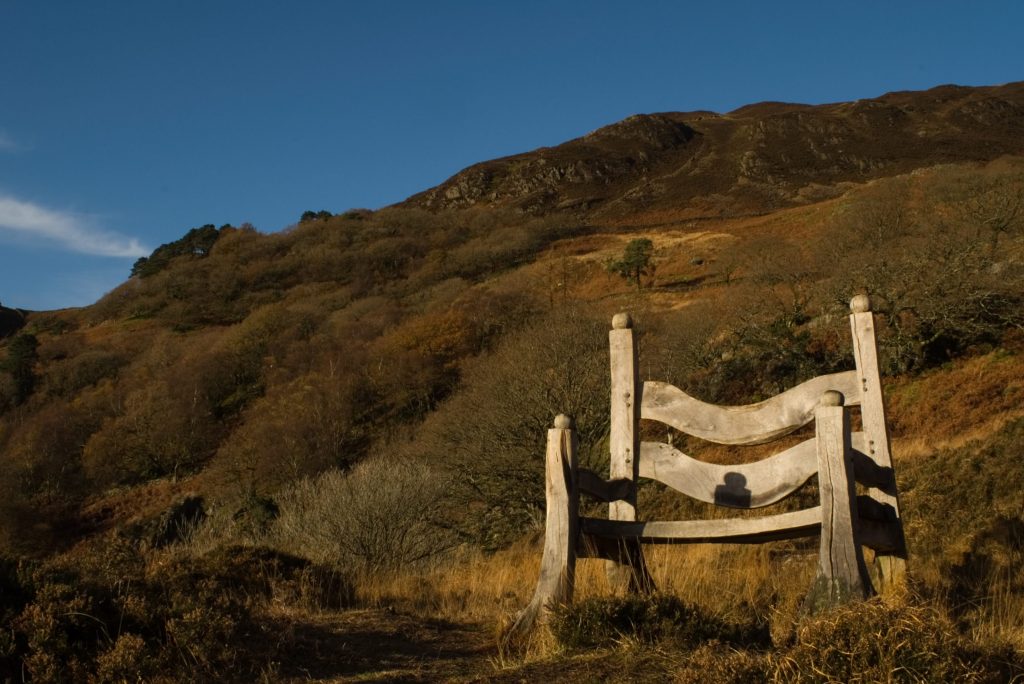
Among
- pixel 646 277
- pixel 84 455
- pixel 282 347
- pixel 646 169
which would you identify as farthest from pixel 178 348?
pixel 646 169

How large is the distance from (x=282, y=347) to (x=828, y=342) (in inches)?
1500

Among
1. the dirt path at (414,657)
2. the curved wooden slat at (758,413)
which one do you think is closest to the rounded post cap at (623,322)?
the curved wooden slat at (758,413)

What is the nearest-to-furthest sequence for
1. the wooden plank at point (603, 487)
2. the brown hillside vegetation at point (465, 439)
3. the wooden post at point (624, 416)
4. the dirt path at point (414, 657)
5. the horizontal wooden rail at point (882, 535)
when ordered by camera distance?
1. the dirt path at point (414, 657)
2. the brown hillside vegetation at point (465, 439)
3. the horizontal wooden rail at point (882, 535)
4. the wooden plank at point (603, 487)
5. the wooden post at point (624, 416)

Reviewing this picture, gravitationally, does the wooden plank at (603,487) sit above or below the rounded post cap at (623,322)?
below

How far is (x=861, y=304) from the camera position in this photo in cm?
512

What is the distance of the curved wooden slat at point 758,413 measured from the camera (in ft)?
16.7

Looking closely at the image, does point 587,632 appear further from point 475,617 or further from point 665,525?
point 475,617

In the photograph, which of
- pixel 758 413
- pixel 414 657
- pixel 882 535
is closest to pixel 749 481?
pixel 758 413

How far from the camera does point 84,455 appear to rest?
49.0 meters

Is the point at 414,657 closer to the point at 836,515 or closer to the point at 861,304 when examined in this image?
the point at 836,515

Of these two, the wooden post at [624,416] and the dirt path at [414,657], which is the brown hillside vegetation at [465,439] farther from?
the wooden post at [624,416]

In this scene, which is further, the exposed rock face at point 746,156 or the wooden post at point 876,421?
the exposed rock face at point 746,156

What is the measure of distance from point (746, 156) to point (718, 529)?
400 ft

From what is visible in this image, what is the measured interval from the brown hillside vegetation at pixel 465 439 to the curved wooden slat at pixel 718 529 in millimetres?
376
